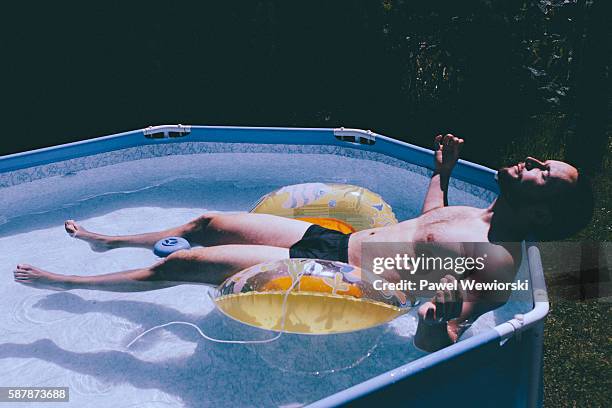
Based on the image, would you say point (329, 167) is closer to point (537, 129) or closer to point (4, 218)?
point (537, 129)

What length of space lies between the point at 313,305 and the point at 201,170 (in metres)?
3.47

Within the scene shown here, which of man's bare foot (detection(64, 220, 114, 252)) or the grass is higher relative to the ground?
man's bare foot (detection(64, 220, 114, 252))

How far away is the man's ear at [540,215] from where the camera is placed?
3.22 metres

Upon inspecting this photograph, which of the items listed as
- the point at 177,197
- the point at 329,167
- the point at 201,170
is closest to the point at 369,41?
the point at 329,167

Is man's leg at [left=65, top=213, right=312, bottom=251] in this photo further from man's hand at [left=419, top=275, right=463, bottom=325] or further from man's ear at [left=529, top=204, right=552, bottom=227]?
man's ear at [left=529, top=204, right=552, bottom=227]

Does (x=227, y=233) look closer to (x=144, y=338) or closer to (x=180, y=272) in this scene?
(x=180, y=272)

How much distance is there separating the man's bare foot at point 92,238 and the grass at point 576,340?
3.04 meters

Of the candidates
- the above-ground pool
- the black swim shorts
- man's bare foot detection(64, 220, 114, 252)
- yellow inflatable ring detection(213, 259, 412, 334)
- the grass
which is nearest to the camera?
the above-ground pool

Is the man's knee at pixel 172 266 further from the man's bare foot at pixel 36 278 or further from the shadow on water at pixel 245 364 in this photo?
the man's bare foot at pixel 36 278

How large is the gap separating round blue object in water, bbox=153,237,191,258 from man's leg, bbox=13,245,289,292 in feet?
1.11

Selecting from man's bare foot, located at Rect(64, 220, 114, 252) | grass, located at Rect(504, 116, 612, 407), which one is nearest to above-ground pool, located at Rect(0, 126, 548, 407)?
man's bare foot, located at Rect(64, 220, 114, 252)

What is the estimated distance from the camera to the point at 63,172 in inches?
238

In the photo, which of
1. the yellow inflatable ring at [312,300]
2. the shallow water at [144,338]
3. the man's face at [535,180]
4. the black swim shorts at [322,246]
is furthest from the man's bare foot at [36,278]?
the man's face at [535,180]

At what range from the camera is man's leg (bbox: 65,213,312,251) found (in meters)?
3.97
